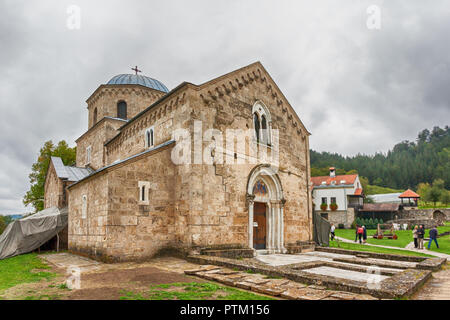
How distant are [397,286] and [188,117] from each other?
359 inches

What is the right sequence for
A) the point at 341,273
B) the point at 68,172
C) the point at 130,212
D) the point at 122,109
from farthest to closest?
the point at 122,109 → the point at 68,172 → the point at 130,212 → the point at 341,273

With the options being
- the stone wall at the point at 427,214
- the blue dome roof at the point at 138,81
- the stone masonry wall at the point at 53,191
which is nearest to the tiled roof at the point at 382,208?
the stone wall at the point at 427,214

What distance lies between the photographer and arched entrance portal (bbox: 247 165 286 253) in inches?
610

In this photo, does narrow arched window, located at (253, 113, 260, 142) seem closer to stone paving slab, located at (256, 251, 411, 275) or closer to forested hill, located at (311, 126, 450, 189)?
stone paving slab, located at (256, 251, 411, 275)

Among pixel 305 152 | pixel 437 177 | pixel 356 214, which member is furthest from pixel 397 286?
pixel 437 177

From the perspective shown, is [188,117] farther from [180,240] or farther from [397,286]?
[397,286]

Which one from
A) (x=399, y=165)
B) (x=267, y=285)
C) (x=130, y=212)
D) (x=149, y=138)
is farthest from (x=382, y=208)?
(x=399, y=165)

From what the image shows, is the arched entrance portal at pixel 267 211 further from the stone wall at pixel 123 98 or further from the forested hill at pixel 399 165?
the forested hill at pixel 399 165

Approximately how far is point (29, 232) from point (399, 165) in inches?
5253

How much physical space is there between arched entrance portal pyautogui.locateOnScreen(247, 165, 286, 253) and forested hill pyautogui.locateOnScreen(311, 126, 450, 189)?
81759 millimetres

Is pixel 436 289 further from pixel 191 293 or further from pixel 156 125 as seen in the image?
pixel 156 125

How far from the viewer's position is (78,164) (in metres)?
28.0

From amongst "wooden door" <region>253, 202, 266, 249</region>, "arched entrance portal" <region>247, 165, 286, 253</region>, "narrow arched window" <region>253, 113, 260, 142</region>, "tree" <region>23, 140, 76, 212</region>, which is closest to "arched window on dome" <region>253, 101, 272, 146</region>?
"narrow arched window" <region>253, 113, 260, 142</region>

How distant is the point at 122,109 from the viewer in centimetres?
2459
